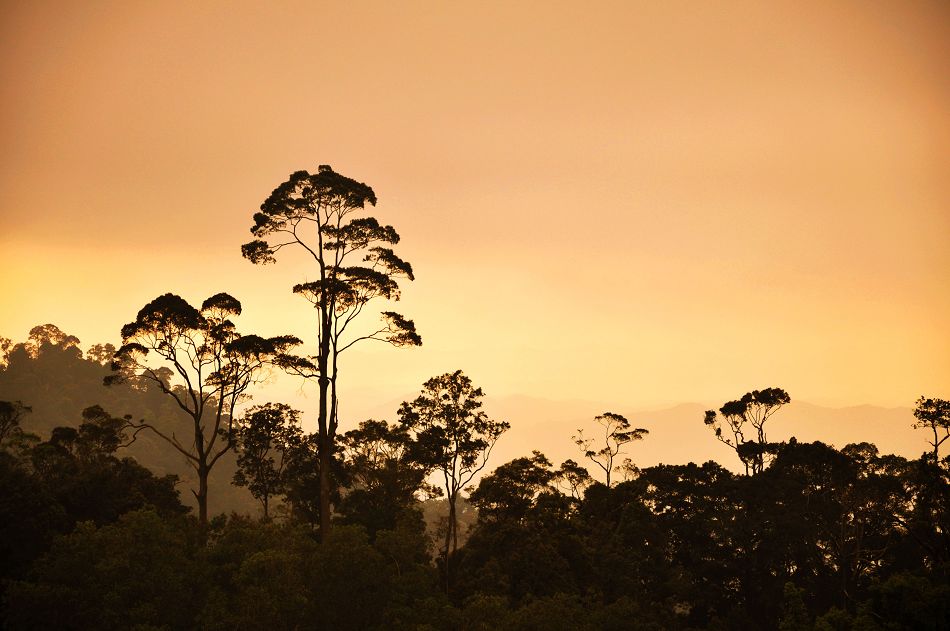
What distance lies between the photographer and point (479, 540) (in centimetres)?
4741

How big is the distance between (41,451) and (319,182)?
42.2 m

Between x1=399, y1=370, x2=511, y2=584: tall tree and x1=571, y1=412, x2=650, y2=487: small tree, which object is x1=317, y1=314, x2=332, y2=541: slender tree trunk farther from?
x1=571, y1=412, x2=650, y2=487: small tree

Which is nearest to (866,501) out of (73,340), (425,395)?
(425,395)

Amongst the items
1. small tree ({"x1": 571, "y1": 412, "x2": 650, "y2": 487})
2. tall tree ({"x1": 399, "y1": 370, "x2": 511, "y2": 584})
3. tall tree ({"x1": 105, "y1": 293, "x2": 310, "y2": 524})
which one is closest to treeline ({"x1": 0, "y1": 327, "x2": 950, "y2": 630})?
tall tree ({"x1": 399, "y1": 370, "x2": 511, "y2": 584})

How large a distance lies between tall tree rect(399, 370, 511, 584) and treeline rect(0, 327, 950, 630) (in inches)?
6.3

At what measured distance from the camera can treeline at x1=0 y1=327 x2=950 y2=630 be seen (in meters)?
24.7

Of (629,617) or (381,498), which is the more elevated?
(381,498)

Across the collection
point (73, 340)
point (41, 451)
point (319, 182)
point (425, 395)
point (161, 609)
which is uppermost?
point (73, 340)

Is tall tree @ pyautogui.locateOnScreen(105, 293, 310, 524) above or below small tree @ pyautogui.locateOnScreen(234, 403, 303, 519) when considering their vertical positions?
above

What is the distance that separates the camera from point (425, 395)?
168 feet

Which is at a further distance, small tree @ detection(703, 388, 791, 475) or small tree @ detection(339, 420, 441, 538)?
small tree @ detection(703, 388, 791, 475)

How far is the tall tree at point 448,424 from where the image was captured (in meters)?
50.5

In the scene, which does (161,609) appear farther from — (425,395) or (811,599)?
(811,599)

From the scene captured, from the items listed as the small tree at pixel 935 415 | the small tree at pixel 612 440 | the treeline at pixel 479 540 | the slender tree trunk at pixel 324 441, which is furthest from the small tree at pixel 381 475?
the small tree at pixel 935 415
